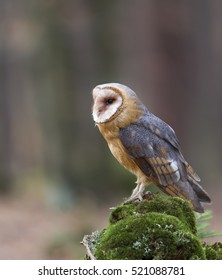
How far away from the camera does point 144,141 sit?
6586mm

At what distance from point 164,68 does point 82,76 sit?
404 centimetres

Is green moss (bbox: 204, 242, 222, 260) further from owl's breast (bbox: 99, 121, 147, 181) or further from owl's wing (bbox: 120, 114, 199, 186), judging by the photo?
Result: owl's breast (bbox: 99, 121, 147, 181)

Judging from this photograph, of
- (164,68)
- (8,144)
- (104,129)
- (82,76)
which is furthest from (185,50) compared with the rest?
(104,129)

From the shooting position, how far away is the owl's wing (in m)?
6.50

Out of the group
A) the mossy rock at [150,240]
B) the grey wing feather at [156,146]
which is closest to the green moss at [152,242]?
the mossy rock at [150,240]

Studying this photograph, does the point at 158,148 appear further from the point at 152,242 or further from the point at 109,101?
the point at 152,242

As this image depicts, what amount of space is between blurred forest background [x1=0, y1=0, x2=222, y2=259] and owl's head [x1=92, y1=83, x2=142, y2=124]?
8.19 meters

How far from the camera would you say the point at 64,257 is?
1522 cm

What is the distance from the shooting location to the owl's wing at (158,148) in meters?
6.50

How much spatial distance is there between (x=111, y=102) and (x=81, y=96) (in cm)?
1610

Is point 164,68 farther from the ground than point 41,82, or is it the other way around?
point 164,68
